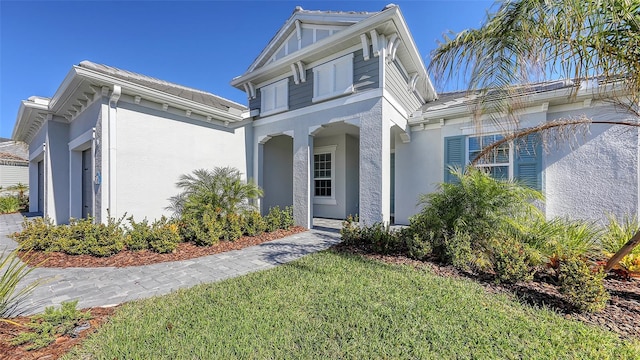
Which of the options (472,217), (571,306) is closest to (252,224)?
(472,217)

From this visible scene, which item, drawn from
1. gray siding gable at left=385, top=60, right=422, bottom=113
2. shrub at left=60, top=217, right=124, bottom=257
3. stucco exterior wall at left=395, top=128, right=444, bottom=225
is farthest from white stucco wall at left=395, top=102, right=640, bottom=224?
shrub at left=60, top=217, right=124, bottom=257

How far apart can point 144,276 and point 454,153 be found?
8.43 m

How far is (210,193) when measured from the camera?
7.33 meters

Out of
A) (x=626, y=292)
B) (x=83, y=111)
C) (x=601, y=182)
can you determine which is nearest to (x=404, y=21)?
(x=601, y=182)

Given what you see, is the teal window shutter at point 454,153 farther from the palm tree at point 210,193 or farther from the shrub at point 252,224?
the palm tree at point 210,193

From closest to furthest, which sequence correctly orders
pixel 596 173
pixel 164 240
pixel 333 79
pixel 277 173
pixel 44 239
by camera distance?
1. pixel 44 239
2. pixel 164 240
3. pixel 596 173
4. pixel 333 79
5. pixel 277 173

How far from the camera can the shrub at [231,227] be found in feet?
21.7

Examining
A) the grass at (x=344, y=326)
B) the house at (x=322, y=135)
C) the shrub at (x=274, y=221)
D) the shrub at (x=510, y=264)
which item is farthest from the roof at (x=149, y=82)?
the shrub at (x=510, y=264)

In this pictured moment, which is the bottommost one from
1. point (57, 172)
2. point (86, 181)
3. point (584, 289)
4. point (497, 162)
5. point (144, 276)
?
point (144, 276)

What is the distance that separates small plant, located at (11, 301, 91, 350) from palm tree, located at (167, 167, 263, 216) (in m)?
4.38

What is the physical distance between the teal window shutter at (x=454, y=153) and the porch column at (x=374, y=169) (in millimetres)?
2414

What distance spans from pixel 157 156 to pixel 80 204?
420 centimetres

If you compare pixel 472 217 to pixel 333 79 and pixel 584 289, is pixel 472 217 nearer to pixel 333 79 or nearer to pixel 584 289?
pixel 584 289

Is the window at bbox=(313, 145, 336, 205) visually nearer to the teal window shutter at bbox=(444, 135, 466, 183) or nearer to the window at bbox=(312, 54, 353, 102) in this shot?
the window at bbox=(312, 54, 353, 102)
